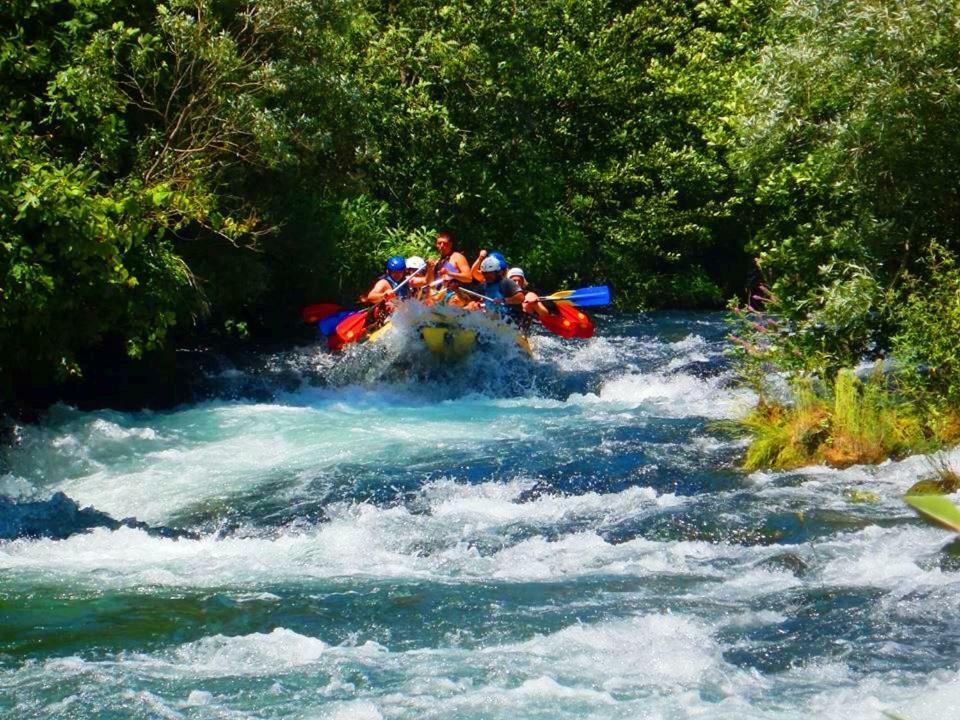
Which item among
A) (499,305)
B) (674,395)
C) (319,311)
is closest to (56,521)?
(674,395)

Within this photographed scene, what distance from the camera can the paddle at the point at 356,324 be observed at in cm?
1554

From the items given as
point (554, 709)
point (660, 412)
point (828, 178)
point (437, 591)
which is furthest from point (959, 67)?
point (554, 709)

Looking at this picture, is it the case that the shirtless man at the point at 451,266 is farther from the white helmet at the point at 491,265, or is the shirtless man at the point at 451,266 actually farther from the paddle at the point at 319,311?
the paddle at the point at 319,311

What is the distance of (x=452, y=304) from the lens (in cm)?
1555

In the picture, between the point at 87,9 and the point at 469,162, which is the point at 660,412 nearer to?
the point at 87,9

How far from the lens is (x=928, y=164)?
10.6 metres

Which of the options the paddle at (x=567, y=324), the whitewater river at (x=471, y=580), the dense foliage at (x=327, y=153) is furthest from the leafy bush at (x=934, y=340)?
the paddle at (x=567, y=324)

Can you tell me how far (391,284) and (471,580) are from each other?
8.84 metres

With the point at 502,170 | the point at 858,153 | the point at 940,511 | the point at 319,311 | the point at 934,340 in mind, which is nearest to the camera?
the point at 940,511

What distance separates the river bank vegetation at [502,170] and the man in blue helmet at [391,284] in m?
0.99

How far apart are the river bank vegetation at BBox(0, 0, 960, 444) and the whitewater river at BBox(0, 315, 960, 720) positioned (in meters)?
1.05

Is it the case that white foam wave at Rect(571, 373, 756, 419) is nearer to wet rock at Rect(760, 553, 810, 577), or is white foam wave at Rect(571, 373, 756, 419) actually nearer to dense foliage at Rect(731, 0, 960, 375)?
dense foliage at Rect(731, 0, 960, 375)

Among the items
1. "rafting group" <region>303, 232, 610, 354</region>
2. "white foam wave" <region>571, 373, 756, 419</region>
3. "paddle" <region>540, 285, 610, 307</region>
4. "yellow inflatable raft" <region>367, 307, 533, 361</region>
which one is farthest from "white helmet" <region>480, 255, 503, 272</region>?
"white foam wave" <region>571, 373, 756, 419</region>

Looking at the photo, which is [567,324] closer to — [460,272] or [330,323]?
[460,272]
